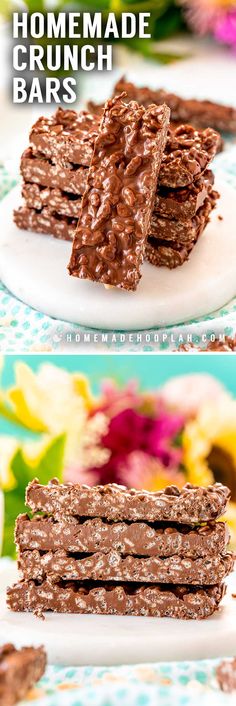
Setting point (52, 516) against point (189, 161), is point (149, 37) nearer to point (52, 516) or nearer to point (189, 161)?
point (189, 161)

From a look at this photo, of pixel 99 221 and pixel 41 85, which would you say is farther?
pixel 41 85

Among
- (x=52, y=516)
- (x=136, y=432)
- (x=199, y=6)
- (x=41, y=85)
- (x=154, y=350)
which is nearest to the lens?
(x=52, y=516)

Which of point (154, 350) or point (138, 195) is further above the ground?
point (138, 195)

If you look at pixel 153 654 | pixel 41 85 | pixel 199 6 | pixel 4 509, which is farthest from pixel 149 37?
pixel 153 654

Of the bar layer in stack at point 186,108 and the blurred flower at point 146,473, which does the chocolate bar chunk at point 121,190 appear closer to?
the blurred flower at point 146,473

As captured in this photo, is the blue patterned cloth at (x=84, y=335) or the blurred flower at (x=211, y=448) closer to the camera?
the blue patterned cloth at (x=84, y=335)

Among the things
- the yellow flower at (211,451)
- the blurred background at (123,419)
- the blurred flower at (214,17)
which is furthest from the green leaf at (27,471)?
the blurred flower at (214,17)

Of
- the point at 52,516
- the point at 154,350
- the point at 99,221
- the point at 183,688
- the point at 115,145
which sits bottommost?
the point at 183,688
